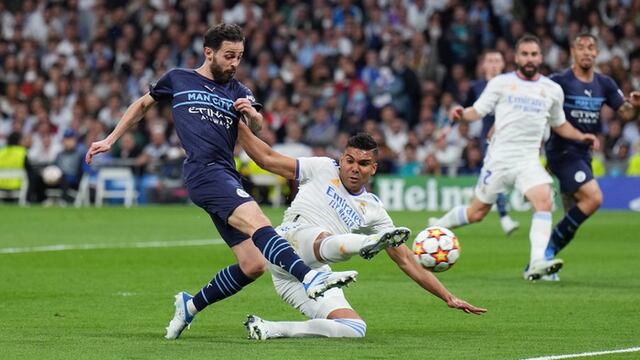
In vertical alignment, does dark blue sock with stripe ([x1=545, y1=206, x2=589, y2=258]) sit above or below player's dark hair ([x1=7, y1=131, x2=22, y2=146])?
above

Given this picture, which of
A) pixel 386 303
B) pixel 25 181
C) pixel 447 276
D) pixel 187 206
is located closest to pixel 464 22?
pixel 187 206

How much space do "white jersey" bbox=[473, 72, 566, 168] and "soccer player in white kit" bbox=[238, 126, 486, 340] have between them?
16.7 ft

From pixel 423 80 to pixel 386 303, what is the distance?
58.7 ft

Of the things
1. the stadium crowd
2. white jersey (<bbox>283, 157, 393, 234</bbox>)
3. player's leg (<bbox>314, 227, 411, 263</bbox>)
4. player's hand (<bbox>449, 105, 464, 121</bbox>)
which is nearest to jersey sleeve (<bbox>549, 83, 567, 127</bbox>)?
player's hand (<bbox>449, 105, 464, 121</bbox>)

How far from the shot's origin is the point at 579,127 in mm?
14977

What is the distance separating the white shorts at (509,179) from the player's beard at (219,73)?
5338 mm

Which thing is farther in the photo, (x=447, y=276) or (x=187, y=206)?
(x=187, y=206)

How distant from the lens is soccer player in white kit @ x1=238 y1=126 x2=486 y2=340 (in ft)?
30.9

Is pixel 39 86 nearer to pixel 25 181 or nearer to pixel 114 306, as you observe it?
pixel 25 181

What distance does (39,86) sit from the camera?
3250 cm

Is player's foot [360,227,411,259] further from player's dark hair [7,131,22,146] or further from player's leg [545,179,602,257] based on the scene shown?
player's dark hair [7,131,22,146]

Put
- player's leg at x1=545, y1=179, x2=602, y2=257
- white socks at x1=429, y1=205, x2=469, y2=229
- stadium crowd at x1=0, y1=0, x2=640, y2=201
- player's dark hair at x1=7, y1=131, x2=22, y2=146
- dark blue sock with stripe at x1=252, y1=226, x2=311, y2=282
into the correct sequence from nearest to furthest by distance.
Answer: dark blue sock with stripe at x1=252, y1=226, x2=311, y2=282, player's leg at x1=545, y1=179, x2=602, y2=257, white socks at x1=429, y1=205, x2=469, y2=229, stadium crowd at x1=0, y1=0, x2=640, y2=201, player's dark hair at x1=7, y1=131, x2=22, y2=146

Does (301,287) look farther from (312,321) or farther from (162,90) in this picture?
(162,90)

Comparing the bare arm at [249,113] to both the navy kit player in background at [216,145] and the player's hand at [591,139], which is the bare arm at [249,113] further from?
the player's hand at [591,139]
